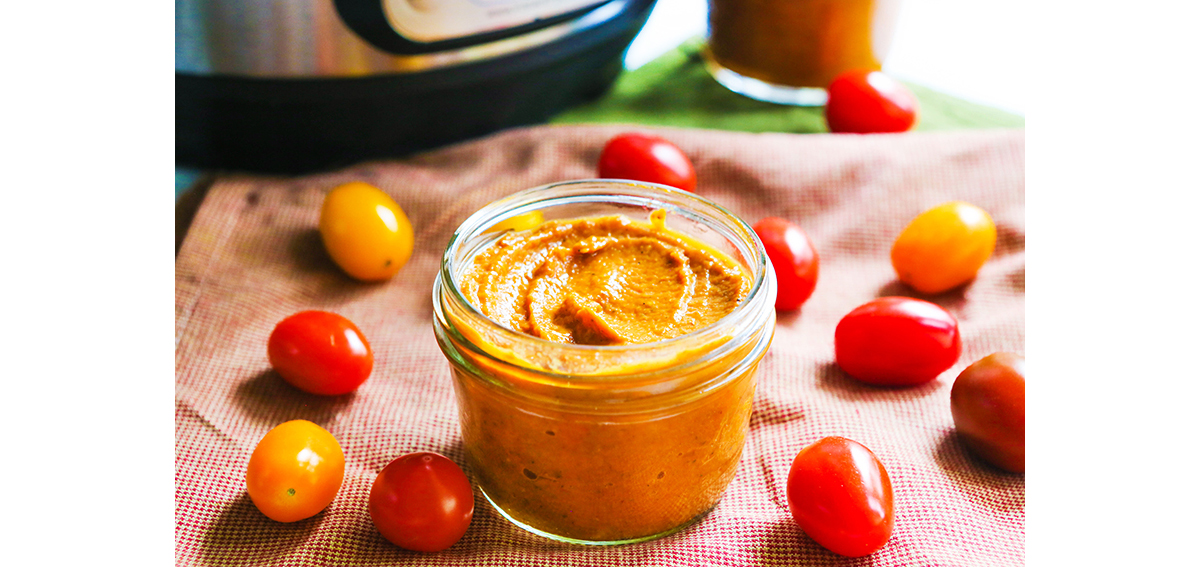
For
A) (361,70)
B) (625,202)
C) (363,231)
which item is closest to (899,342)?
(625,202)

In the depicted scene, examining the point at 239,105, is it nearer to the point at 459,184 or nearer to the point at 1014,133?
the point at 459,184

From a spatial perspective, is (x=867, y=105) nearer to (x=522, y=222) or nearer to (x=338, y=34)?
(x=522, y=222)

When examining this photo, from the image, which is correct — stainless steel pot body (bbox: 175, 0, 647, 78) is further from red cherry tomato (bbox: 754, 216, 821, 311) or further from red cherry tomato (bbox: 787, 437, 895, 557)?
red cherry tomato (bbox: 787, 437, 895, 557)

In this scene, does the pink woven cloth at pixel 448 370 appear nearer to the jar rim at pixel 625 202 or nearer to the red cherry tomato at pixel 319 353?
the red cherry tomato at pixel 319 353

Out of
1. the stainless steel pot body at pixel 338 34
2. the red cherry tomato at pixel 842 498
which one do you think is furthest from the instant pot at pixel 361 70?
the red cherry tomato at pixel 842 498

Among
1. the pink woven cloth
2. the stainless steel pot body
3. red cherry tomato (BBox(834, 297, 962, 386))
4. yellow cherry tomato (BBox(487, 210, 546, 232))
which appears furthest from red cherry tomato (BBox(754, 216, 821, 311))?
the stainless steel pot body

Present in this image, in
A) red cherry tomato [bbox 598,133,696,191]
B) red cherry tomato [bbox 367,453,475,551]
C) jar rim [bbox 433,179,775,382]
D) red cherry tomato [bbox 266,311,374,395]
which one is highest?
jar rim [bbox 433,179,775,382]
